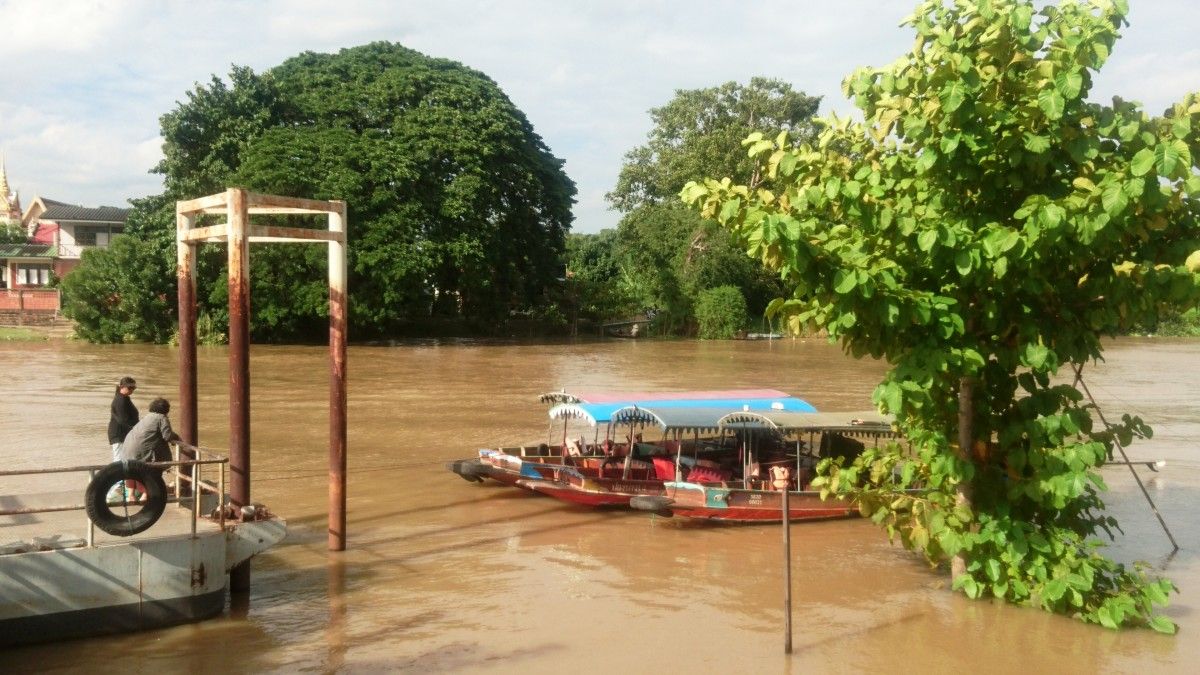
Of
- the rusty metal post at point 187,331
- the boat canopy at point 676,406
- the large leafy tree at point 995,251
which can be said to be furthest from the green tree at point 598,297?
the large leafy tree at point 995,251

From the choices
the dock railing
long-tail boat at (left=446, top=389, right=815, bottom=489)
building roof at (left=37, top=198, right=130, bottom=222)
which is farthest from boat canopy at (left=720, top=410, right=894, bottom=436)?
building roof at (left=37, top=198, right=130, bottom=222)

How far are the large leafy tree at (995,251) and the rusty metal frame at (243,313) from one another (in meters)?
4.30

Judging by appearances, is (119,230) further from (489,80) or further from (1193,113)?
(1193,113)

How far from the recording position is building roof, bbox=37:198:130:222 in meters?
52.3

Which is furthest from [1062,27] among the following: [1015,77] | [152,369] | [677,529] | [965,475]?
[152,369]

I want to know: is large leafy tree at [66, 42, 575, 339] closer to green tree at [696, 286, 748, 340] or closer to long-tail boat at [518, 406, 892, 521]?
green tree at [696, 286, 748, 340]

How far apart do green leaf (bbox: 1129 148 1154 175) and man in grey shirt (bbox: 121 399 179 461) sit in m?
8.56

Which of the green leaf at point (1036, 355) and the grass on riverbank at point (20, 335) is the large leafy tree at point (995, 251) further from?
the grass on riverbank at point (20, 335)

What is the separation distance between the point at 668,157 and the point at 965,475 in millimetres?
47943

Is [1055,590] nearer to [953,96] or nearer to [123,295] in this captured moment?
[953,96]

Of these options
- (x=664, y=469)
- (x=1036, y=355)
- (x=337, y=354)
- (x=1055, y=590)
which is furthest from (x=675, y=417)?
(x=1036, y=355)

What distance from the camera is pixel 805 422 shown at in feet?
47.9

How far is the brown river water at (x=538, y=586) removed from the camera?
915 centimetres

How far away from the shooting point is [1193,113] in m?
8.38
